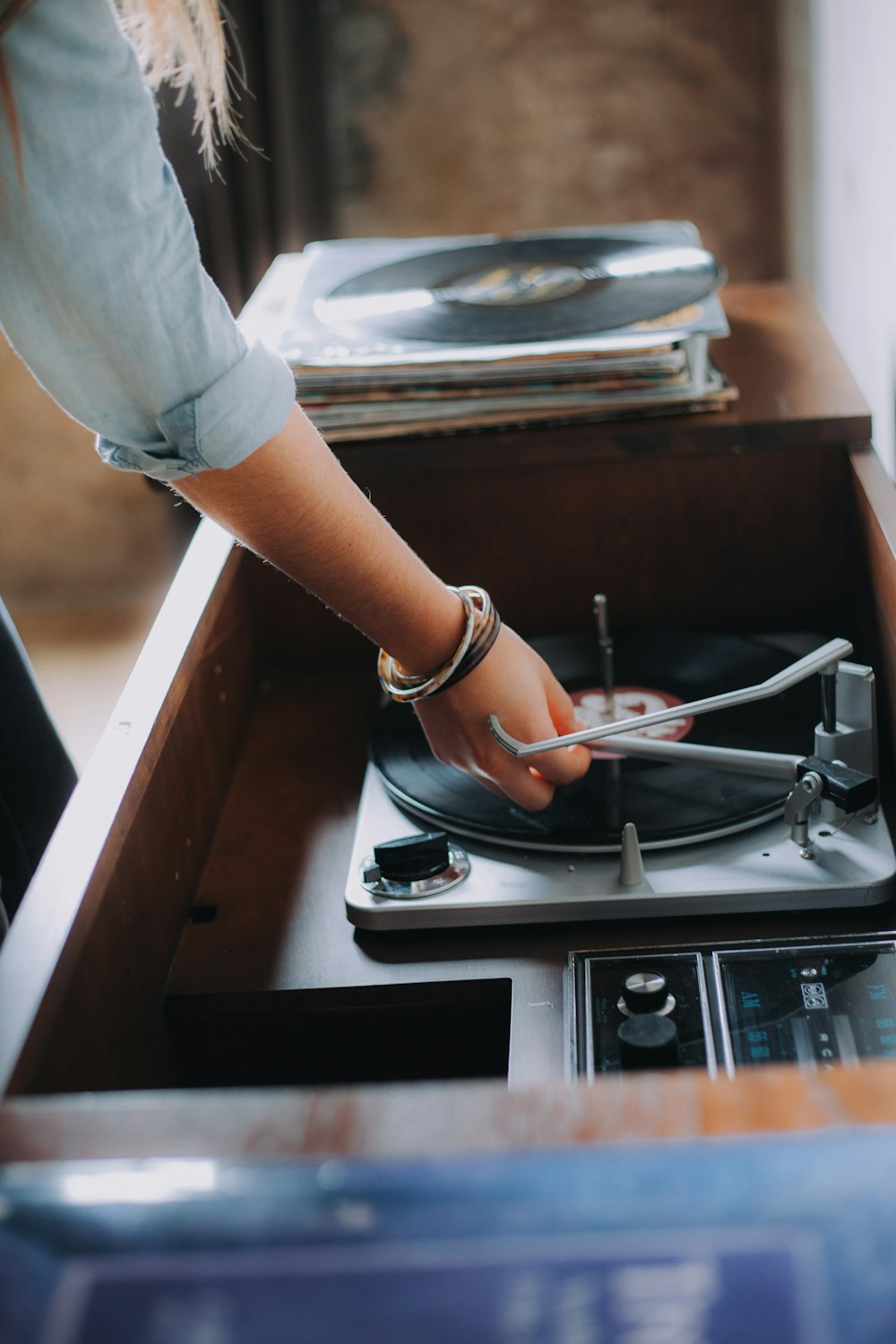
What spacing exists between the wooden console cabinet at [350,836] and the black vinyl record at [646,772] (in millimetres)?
62

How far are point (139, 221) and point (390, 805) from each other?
48 cm

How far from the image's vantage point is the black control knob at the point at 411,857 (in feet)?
2.89

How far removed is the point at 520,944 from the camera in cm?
87

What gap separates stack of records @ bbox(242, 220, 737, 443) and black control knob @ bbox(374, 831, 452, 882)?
467mm

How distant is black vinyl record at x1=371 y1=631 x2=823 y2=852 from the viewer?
2.97 feet

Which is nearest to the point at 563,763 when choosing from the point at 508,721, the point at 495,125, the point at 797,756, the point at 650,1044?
the point at 508,721

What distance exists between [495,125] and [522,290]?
6.23ft

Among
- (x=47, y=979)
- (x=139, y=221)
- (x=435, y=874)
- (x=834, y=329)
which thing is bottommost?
(x=834, y=329)

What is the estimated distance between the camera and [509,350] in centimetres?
121

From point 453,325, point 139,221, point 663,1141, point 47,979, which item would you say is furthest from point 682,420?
point 663,1141

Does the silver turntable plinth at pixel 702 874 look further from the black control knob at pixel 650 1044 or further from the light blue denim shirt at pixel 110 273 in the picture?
the light blue denim shirt at pixel 110 273

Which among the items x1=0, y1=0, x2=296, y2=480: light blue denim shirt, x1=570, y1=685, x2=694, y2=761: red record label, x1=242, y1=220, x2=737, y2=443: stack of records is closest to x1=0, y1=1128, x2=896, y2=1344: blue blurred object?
x1=0, y1=0, x2=296, y2=480: light blue denim shirt

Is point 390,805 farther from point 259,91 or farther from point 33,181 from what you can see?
point 259,91

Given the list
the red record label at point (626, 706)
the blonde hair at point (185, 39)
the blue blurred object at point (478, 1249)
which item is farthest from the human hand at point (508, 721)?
the blue blurred object at point (478, 1249)
